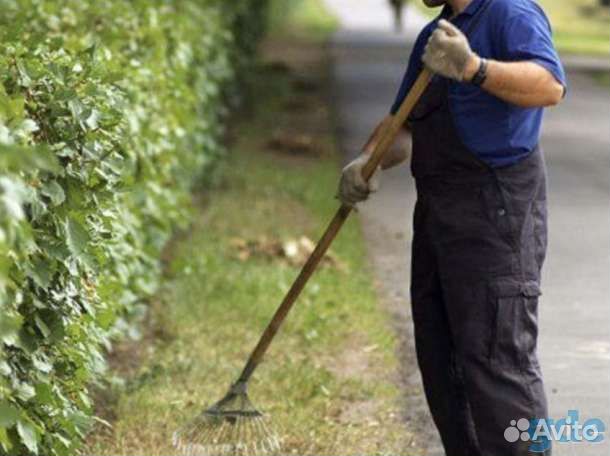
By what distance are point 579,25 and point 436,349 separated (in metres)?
40.2

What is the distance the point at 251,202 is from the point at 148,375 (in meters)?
5.41

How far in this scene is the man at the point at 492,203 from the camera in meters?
5.12

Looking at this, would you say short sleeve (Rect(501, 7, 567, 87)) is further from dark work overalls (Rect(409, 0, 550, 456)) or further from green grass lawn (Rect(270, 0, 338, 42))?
green grass lawn (Rect(270, 0, 338, 42))

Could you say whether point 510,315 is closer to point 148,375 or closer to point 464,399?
point 464,399

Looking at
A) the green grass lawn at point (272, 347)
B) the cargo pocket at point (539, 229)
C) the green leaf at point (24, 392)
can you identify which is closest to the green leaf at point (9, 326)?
the green leaf at point (24, 392)

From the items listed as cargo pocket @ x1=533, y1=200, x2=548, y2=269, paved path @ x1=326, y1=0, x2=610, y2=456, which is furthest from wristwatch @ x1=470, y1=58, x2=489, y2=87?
paved path @ x1=326, y1=0, x2=610, y2=456

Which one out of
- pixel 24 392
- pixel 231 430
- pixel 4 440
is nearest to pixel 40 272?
pixel 24 392

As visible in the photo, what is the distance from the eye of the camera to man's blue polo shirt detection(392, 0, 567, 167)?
5.12 meters

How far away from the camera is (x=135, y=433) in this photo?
6992mm

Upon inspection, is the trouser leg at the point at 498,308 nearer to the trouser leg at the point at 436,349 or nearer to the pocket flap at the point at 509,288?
the pocket flap at the point at 509,288

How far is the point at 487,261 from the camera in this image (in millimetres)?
5188

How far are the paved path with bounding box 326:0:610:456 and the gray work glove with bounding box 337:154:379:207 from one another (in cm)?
141

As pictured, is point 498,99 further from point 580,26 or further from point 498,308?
point 580,26

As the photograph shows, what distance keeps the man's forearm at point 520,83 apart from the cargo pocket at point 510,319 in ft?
1.80
